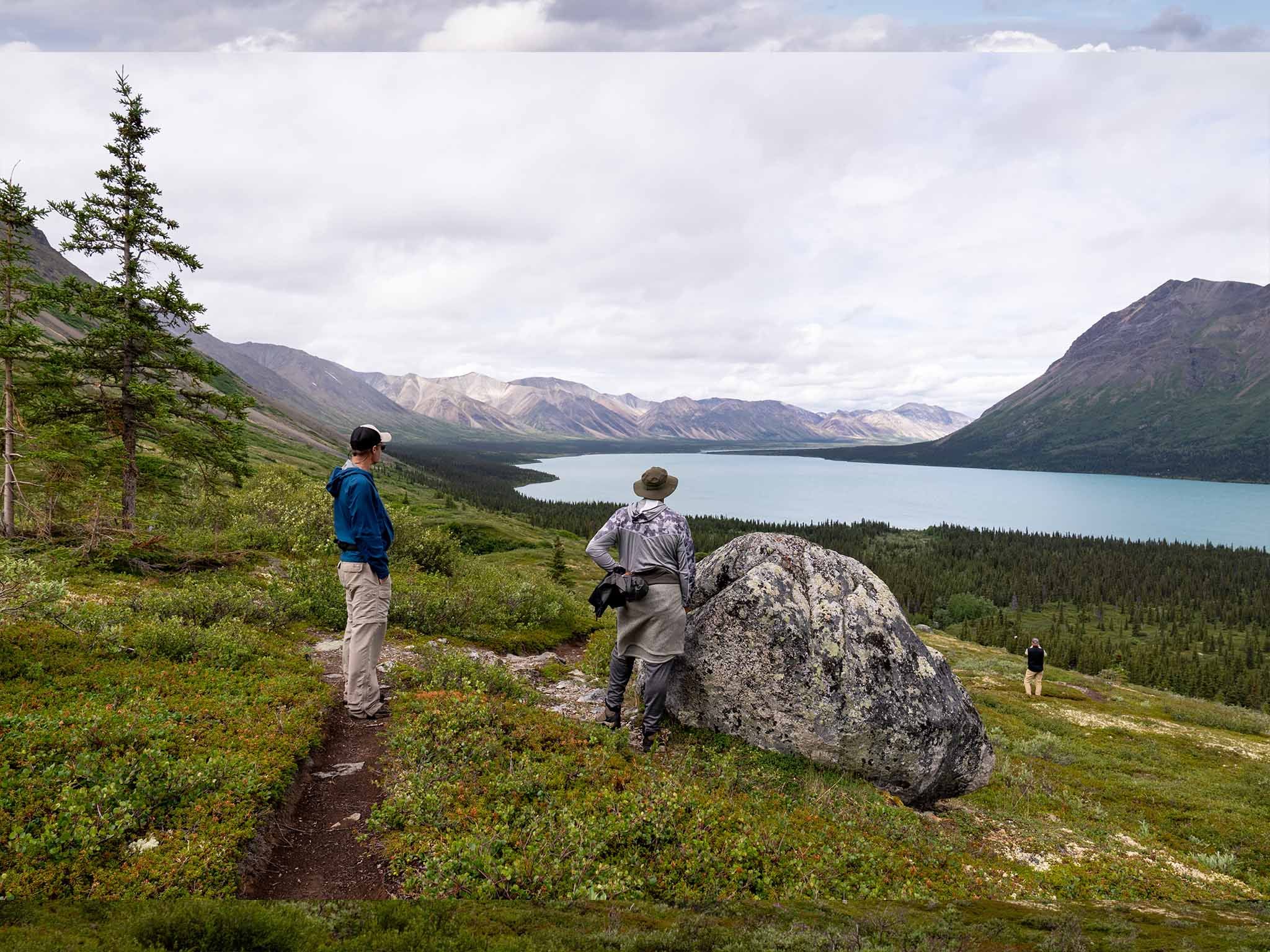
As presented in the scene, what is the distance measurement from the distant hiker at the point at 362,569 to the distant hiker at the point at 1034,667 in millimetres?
35454

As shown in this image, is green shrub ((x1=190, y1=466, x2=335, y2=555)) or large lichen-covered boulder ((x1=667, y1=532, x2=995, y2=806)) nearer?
large lichen-covered boulder ((x1=667, y1=532, x2=995, y2=806))

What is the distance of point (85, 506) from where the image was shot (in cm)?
1761

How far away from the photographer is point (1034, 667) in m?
33.6

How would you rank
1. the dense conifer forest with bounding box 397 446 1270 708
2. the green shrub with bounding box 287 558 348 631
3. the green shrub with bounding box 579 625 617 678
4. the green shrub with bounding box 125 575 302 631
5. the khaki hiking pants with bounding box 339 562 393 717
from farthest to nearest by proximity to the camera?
1. the dense conifer forest with bounding box 397 446 1270 708
2. the green shrub with bounding box 287 558 348 631
3. the green shrub with bounding box 579 625 617 678
4. the green shrub with bounding box 125 575 302 631
5. the khaki hiking pants with bounding box 339 562 393 717

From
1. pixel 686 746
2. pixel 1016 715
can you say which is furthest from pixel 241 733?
pixel 1016 715

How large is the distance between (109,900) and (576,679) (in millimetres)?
9604

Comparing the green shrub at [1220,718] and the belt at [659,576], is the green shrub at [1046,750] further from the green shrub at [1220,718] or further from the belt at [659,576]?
the green shrub at [1220,718]

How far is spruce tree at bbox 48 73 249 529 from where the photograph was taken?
1819cm

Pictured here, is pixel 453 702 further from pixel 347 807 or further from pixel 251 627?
pixel 251 627

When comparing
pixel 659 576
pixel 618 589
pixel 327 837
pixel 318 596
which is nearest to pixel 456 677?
pixel 618 589

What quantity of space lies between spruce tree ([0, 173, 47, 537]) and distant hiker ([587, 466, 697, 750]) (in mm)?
16900

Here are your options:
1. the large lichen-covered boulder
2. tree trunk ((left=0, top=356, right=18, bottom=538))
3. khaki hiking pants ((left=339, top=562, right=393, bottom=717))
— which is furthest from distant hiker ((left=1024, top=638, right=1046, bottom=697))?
tree trunk ((left=0, top=356, right=18, bottom=538))

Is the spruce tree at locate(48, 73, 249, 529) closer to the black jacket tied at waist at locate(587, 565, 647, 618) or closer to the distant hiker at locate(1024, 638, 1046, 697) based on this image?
the black jacket tied at waist at locate(587, 565, 647, 618)

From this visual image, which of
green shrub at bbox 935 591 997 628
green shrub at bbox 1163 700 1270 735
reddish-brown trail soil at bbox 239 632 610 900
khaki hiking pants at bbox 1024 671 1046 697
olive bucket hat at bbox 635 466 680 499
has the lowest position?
green shrub at bbox 935 591 997 628
